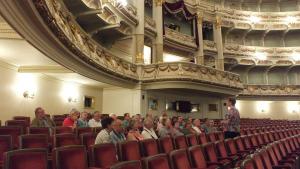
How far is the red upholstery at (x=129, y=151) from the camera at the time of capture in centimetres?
341

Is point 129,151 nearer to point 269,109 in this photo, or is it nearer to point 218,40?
point 218,40

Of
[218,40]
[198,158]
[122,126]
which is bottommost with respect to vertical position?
[198,158]

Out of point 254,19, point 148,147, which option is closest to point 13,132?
point 148,147

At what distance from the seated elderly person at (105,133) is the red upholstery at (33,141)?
72 cm

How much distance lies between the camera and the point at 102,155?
320 centimetres

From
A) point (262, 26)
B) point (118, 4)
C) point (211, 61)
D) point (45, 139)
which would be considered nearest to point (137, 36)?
point (118, 4)

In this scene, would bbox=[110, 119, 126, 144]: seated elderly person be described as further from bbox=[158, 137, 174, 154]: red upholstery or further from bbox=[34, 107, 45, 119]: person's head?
bbox=[34, 107, 45, 119]: person's head

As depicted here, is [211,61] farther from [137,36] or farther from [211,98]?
[137,36]

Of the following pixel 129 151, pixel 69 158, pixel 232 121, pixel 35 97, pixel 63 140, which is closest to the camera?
pixel 69 158

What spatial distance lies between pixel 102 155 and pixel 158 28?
1137 cm

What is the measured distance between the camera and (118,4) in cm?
1081

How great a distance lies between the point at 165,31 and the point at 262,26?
28.8 feet

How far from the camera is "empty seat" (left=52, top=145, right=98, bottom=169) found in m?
2.79

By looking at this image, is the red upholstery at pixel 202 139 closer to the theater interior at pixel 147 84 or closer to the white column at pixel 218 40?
the theater interior at pixel 147 84
